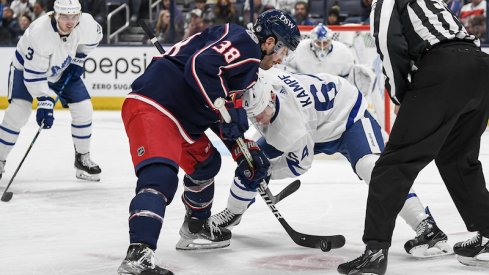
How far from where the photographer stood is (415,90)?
10.2 ft

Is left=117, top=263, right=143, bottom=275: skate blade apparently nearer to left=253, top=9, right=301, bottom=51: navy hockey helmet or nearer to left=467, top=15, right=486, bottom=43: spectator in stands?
left=253, top=9, right=301, bottom=51: navy hockey helmet

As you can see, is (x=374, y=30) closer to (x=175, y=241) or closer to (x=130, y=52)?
(x=175, y=241)

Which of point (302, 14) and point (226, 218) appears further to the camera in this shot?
point (302, 14)

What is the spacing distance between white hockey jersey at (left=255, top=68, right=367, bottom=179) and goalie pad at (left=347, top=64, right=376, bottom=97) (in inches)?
118

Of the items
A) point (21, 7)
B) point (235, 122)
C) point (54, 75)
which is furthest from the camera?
point (21, 7)

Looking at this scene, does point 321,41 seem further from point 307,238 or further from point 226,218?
point 307,238

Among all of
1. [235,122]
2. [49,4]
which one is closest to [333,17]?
[49,4]

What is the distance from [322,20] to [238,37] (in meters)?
6.98

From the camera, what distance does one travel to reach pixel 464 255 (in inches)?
133

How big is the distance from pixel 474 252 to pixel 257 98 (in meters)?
0.88

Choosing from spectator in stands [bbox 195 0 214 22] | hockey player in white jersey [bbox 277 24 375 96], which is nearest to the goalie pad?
hockey player in white jersey [bbox 277 24 375 96]

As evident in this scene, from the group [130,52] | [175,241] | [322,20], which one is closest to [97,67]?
[130,52]

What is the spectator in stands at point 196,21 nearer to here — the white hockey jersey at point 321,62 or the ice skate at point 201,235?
the white hockey jersey at point 321,62

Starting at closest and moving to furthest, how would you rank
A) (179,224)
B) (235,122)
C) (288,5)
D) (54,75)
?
(235,122), (179,224), (54,75), (288,5)
